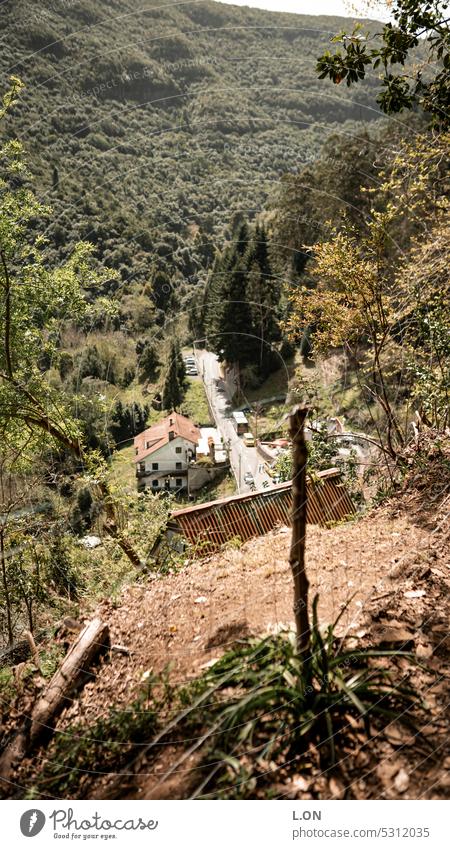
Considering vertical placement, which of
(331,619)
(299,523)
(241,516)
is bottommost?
(331,619)

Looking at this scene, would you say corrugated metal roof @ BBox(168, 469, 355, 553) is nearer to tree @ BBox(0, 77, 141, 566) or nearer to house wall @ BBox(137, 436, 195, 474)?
tree @ BBox(0, 77, 141, 566)

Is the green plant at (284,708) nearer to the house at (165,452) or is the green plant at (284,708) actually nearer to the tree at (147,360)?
the tree at (147,360)

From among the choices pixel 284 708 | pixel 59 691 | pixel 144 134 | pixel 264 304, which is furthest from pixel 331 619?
pixel 144 134

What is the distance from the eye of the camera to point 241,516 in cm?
657

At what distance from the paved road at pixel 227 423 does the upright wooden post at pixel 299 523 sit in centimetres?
1173

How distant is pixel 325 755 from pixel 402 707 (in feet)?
1.49

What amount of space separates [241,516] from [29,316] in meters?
4.06

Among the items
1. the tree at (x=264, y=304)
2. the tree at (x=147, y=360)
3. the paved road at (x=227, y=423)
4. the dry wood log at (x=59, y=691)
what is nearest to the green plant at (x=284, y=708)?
the dry wood log at (x=59, y=691)

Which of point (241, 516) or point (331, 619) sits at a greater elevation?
point (241, 516)

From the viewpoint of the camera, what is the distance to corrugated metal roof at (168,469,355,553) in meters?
6.25

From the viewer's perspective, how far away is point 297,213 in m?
27.6

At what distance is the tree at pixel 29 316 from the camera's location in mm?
6141

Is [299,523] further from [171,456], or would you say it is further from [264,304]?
[264,304]
